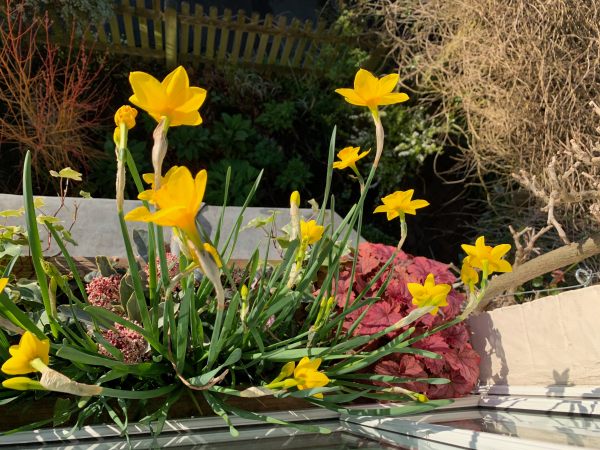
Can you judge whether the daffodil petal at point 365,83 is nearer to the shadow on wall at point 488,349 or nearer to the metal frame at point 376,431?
the metal frame at point 376,431

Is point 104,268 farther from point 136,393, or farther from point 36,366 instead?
point 36,366

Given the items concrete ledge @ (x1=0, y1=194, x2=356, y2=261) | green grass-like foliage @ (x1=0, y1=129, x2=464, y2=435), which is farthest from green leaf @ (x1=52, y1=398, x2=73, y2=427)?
concrete ledge @ (x1=0, y1=194, x2=356, y2=261)

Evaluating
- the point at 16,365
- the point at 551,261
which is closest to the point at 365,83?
the point at 16,365

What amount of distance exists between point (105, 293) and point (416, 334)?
0.67 metres

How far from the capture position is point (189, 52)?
4.25 meters

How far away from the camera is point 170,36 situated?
374cm

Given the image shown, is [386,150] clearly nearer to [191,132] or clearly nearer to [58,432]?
[191,132]

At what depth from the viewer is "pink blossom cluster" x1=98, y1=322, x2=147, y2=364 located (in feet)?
2.63

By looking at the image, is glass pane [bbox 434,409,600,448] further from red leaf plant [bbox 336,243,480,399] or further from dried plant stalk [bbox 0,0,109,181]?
dried plant stalk [bbox 0,0,109,181]

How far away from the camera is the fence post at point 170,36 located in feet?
12.0

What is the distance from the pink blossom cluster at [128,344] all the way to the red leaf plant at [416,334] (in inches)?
17.1

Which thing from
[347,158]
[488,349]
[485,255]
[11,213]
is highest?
[347,158]

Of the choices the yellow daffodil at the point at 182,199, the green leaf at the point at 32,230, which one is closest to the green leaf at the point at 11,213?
the green leaf at the point at 32,230

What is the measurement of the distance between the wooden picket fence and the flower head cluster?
3.19m
